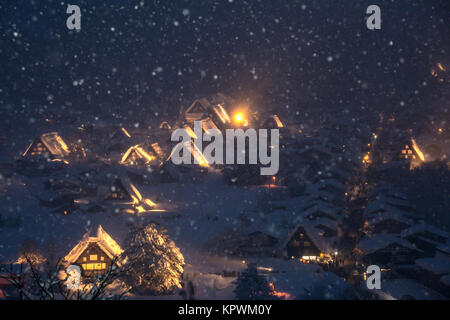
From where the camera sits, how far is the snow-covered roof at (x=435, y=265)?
62.3 feet

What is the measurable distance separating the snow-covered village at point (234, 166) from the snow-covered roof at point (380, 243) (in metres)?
0.15

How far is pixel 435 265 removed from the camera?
19.5 meters

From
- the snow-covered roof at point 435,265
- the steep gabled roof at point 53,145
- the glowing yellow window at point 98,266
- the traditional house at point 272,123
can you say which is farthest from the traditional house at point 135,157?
the snow-covered roof at point 435,265

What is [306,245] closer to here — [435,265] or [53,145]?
[435,265]

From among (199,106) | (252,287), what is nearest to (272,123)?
(199,106)

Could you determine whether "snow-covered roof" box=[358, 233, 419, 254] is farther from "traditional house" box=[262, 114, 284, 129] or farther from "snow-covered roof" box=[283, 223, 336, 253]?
"traditional house" box=[262, 114, 284, 129]

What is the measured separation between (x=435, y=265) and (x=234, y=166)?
59.3 feet

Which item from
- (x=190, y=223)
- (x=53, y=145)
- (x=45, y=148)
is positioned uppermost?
(x=53, y=145)

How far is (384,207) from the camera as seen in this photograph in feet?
85.4

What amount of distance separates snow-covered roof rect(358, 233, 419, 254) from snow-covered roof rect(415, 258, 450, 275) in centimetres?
143

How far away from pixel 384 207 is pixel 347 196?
491 centimetres

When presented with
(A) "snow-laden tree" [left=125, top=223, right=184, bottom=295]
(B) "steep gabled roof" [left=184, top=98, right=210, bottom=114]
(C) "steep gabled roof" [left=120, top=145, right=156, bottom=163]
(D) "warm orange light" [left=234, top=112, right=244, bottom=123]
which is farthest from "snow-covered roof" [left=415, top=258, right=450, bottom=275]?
(B) "steep gabled roof" [left=184, top=98, right=210, bottom=114]

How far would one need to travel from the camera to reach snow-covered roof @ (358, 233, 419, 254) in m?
21.5
